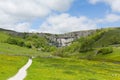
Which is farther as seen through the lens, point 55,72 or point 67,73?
point 67,73

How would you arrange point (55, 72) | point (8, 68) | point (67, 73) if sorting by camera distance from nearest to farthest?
point (8, 68) < point (55, 72) < point (67, 73)

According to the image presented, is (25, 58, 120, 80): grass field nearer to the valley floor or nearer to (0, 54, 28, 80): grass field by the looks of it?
the valley floor

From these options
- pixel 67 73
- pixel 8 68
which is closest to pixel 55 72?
pixel 67 73

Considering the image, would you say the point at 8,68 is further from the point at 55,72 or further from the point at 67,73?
the point at 67,73

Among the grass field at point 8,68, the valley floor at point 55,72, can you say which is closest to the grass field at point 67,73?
the valley floor at point 55,72

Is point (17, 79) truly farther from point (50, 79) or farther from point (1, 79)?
point (50, 79)

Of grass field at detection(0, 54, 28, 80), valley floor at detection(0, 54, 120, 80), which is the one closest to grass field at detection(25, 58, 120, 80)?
valley floor at detection(0, 54, 120, 80)

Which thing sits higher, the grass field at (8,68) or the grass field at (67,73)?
the grass field at (8,68)

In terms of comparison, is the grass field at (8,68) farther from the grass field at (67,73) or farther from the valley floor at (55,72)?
the grass field at (67,73)

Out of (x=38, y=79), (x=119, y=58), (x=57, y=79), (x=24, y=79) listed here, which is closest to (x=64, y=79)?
(x=57, y=79)

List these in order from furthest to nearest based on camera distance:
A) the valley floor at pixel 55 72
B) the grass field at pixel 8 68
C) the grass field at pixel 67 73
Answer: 1. the grass field at pixel 67 73
2. the valley floor at pixel 55 72
3. the grass field at pixel 8 68

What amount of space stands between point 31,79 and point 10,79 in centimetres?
406

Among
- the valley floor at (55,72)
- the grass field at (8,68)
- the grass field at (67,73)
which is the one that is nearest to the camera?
the grass field at (8,68)

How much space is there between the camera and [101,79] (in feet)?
197
